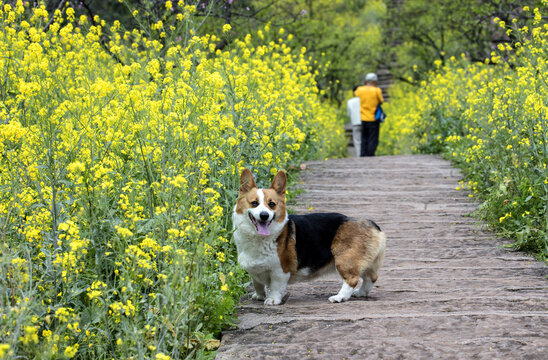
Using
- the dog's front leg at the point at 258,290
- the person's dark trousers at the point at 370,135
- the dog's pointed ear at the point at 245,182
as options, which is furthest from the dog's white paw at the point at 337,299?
the person's dark trousers at the point at 370,135

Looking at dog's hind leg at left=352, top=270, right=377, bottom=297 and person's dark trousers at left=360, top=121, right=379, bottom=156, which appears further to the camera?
person's dark trousers at left=360, top=121, right=379, bottom=156

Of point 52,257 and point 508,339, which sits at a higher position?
point 52,257

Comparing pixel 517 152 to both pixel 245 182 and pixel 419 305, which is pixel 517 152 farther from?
pixel 245 182

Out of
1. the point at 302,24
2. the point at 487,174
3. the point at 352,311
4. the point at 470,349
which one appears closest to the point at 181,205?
the point at 352,311

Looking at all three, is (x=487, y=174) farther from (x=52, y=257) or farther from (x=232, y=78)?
(x=52, y=257)

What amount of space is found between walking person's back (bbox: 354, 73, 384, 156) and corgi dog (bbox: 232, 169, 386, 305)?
9.64 meters

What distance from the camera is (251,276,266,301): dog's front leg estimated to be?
462 cm

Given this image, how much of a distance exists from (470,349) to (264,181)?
3.37 meters

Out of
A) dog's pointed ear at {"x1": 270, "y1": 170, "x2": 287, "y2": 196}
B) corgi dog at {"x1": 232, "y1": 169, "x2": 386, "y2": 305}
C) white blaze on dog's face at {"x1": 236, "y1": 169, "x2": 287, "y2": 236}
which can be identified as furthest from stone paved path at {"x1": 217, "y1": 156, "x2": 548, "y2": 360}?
dog's pointed ear at {"x1": 270, "y1": 170, "x2": 287, "y2": 196}

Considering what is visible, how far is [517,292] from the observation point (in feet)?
15.1

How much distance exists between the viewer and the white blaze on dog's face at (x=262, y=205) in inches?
166

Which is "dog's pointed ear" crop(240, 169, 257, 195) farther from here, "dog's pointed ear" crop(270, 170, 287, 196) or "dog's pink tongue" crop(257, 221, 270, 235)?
"dog's pink tongue" crop(257, 221, 270, 235)

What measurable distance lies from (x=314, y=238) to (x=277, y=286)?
442 mm

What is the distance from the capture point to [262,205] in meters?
4.26
